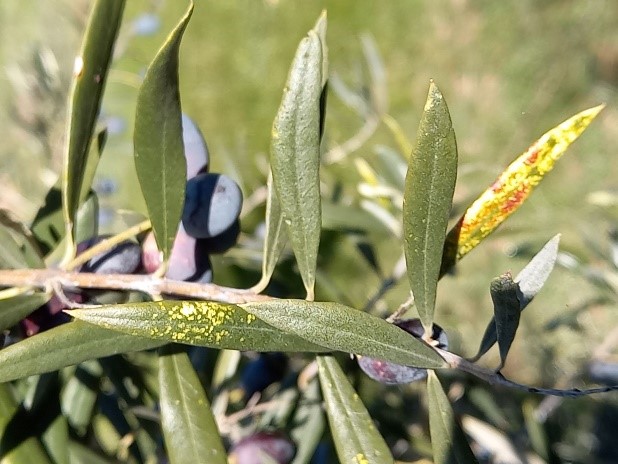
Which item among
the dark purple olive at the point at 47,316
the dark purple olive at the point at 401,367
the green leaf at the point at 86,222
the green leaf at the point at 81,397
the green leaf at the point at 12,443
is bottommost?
the green leaf at the point at 81,397

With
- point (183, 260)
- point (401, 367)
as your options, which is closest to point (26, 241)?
point (183, 260)

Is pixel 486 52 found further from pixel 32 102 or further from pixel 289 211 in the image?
pixel 289 211

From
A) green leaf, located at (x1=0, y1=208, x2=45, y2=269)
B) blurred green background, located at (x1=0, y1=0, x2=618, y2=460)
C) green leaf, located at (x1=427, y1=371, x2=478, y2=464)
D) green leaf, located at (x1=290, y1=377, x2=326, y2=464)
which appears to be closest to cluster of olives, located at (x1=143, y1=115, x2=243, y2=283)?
green leaf, located at (x1=0, y1=208, x2=45, y2=269)

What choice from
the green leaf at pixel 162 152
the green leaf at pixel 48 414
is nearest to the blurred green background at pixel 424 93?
the green leaf at pixel 48 414

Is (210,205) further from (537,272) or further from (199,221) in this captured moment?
(537,272)

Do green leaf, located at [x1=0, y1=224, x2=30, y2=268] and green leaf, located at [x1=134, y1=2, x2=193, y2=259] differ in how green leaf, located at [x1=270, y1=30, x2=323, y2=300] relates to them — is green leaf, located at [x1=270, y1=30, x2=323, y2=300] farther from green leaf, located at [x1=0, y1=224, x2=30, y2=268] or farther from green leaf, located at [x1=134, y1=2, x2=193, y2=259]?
green leaf, located at [x1=0, y1=224, x2=30, y2=268]

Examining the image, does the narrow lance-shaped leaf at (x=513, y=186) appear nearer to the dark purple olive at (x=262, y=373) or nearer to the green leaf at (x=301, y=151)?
the green leaf at (x=301, y=151)
